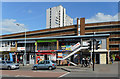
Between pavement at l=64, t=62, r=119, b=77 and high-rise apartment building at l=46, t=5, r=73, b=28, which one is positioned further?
high-rise apartment building at l=46, t=5, r=73, b=28

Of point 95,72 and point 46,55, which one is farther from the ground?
point 46,55

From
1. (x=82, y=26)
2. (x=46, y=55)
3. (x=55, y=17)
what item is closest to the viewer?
(x=46, y=55)

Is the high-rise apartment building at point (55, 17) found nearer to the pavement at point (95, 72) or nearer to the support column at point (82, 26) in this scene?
the support column at point (82, 26)

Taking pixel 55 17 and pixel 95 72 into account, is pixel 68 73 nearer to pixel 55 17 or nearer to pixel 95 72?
pixel 95 72

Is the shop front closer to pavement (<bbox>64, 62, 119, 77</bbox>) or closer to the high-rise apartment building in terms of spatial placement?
pavement (<bbox>64, 62, 119, 77</bbox>)

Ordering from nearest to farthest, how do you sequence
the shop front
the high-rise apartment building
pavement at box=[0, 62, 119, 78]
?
pavement at box=[0, 62, 119, 78] → the shop front → the high-rise apartment building

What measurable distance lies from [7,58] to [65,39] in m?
15.6

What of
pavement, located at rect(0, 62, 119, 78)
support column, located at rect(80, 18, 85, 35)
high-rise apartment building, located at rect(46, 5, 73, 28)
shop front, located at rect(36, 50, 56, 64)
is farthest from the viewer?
high-rise apartment building, located at rect(46, 5, 73, 28)

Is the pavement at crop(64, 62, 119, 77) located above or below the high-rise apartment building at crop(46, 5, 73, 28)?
below

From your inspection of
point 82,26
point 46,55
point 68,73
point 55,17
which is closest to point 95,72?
point 68,73

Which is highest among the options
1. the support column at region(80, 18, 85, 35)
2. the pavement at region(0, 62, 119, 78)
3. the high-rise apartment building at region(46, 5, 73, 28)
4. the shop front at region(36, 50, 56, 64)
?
the high-rise apartment building at region(46, 5, 73, 28)

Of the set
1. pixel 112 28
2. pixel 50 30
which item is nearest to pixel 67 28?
pixel 50 30

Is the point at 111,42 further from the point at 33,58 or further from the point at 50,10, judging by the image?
the point at 50,10

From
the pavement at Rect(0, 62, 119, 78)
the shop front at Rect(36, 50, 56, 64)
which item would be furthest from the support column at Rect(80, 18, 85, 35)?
the pavement at Rect(0, 62, 119, 78)
